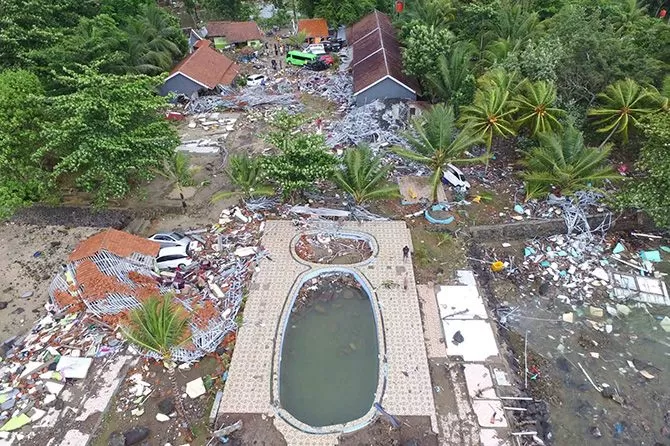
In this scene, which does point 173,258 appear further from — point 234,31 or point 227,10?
point 227,10

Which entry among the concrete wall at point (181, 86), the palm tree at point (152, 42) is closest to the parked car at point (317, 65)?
the concrete wall at point (181, 86)

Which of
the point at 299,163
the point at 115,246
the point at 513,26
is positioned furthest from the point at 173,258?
the point at 513,26

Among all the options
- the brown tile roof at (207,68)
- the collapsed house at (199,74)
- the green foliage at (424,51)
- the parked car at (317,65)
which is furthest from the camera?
the parked car at (317,65)

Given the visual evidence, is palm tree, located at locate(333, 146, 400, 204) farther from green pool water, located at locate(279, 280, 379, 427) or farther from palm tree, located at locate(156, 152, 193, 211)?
palm tree, located at locate(156, 152, 193, 211)

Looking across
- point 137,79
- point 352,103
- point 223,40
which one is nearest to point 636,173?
point 352,103

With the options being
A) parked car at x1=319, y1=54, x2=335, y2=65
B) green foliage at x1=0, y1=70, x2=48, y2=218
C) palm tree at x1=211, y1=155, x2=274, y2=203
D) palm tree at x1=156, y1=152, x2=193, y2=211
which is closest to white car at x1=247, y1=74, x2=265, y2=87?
parked car at x1=319, y1=54, x2=335, y2=65

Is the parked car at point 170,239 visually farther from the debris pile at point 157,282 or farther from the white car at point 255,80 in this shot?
the white car at point 255,80
